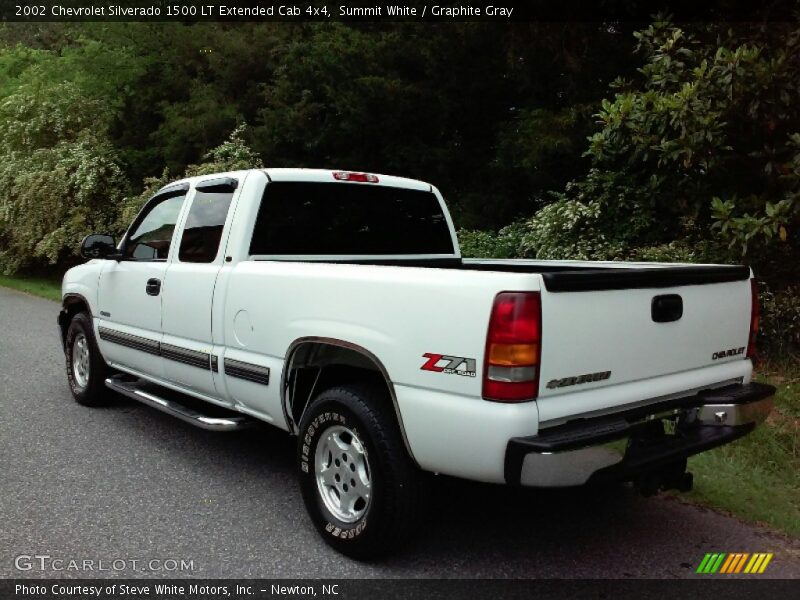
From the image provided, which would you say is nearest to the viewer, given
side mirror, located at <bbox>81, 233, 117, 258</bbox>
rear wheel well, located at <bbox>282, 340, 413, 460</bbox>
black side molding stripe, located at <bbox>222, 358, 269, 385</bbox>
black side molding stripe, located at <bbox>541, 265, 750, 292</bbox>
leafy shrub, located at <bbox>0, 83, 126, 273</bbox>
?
black side molding stripe, located at <bbox>541, 265, 750, 292</bbox>

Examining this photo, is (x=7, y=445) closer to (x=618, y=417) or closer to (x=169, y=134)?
(x=618, y=417)

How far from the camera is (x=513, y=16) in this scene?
36.7ft

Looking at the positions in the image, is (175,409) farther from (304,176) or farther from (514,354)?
(514,354)

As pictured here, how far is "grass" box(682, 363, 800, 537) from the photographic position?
408cm

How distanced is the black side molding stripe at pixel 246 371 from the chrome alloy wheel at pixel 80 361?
8.69ft

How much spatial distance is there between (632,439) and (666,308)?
2.04 feet

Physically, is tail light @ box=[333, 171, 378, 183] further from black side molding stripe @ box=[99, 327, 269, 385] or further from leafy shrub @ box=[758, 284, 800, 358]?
leafy shrub @ box=[758, 284, 800, 358]

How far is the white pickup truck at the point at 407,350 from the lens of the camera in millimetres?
2918

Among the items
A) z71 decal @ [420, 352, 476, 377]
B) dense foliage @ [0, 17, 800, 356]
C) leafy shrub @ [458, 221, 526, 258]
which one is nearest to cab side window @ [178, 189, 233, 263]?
z71 decal @ [420, 352, 476, 377]

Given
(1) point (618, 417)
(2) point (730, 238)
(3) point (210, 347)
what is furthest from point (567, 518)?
(2) point (730, 238)

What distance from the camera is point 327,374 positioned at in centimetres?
389
